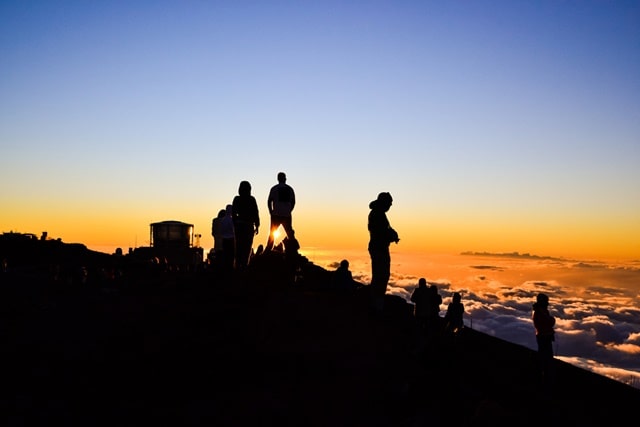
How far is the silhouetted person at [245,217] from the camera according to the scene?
603 inches

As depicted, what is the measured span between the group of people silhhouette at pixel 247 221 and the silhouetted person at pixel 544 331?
693 cm

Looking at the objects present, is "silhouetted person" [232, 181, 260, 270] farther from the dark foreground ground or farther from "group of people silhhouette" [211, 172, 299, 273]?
the dark foreground ground

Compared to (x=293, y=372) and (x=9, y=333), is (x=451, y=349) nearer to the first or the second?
(x=293, y=372)

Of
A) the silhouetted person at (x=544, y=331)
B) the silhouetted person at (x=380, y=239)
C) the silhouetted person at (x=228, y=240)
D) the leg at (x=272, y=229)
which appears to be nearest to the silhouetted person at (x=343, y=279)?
the leg at (x=272, y=229)

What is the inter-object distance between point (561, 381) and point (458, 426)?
5840mm

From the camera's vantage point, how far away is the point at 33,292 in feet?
59.2

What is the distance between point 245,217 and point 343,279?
12.8ft

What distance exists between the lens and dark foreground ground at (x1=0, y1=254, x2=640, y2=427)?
27.3ft

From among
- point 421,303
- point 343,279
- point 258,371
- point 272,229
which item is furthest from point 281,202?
point 258,371

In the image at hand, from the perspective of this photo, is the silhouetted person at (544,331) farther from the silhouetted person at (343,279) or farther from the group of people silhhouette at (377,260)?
the silhouetted person at (343,279)

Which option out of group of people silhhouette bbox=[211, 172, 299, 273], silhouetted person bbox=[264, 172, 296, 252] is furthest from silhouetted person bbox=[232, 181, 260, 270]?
silhouetted person bbox=[264, 172, 296, 252]

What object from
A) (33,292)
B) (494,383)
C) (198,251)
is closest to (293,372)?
(494,383)

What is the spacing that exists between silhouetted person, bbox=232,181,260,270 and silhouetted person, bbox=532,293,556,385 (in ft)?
22.7

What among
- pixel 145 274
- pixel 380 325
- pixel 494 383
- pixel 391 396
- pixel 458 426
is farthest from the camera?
pixel 145 274
